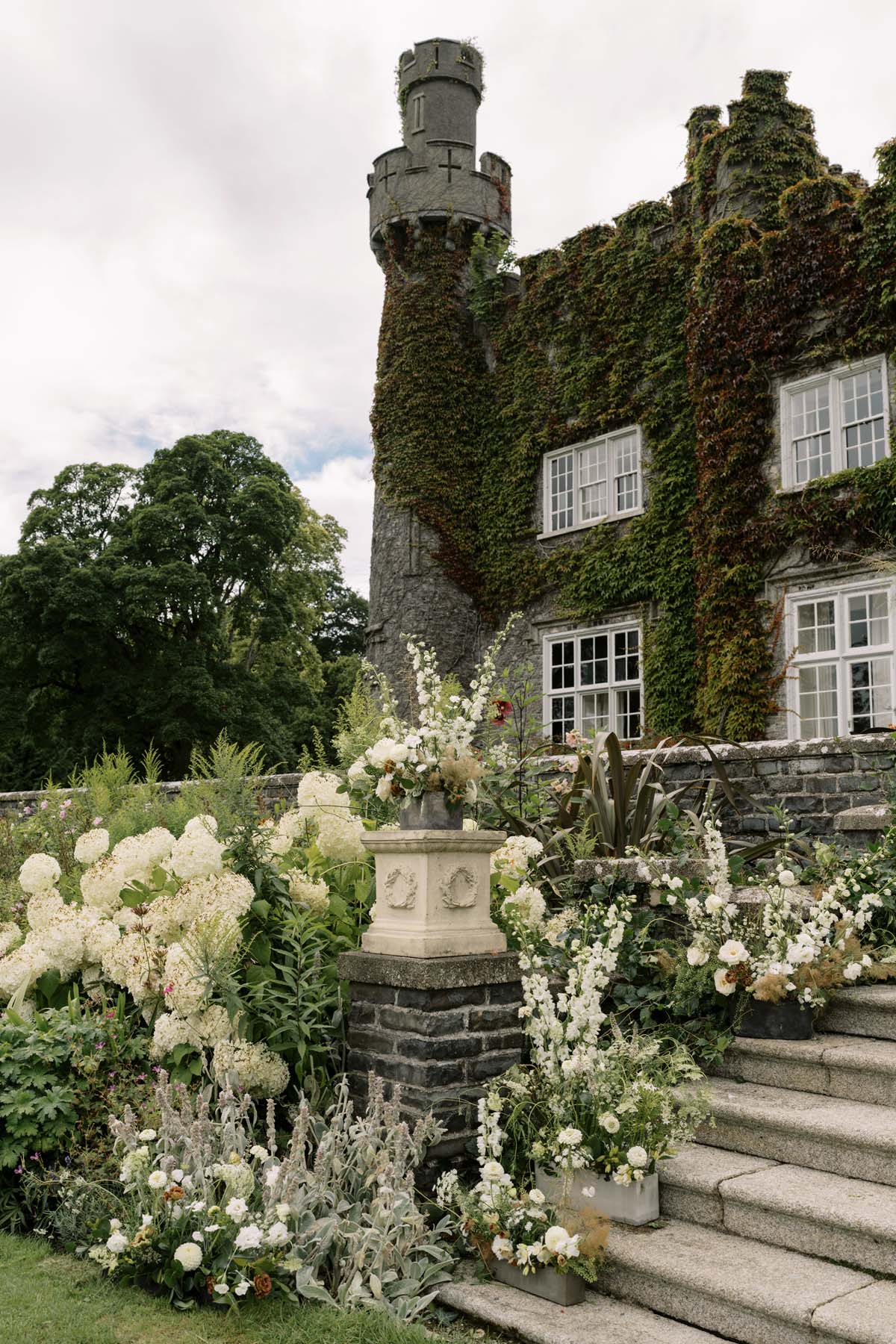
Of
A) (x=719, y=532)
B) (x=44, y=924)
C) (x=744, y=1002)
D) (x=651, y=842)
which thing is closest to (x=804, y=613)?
(x=719, y=532)

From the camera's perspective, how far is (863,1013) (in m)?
4.73

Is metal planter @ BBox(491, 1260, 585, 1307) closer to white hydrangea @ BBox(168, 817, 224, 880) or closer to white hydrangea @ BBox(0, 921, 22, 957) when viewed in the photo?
white hydrangea @ BBox(168, 817, 224, 880)

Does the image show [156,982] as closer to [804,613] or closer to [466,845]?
[466,845]

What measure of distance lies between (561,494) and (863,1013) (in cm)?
1269

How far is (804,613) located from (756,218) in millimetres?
5263

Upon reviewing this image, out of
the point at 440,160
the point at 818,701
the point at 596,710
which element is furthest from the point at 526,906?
the point at 440,160

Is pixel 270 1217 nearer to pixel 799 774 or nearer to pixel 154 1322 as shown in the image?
pixel 154 1322

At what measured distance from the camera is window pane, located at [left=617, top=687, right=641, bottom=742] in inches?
590

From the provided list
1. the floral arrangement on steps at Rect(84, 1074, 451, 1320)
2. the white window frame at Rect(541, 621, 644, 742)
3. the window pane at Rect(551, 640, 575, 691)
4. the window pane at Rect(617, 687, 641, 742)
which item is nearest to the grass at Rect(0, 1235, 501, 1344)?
the floral arrangement on steps at Rect(84, 1074, 451, 1320)

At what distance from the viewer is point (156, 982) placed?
179 inches

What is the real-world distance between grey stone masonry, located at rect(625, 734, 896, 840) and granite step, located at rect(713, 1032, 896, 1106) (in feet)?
9.34

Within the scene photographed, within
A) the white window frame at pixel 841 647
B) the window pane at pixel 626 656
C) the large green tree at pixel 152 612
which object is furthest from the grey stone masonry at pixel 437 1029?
the large green tree at pixel 152 612

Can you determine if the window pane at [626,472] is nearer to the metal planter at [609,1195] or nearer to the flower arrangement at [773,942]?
the flower arrangement at [773,942]

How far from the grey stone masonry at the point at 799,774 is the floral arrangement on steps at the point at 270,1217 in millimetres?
4300
